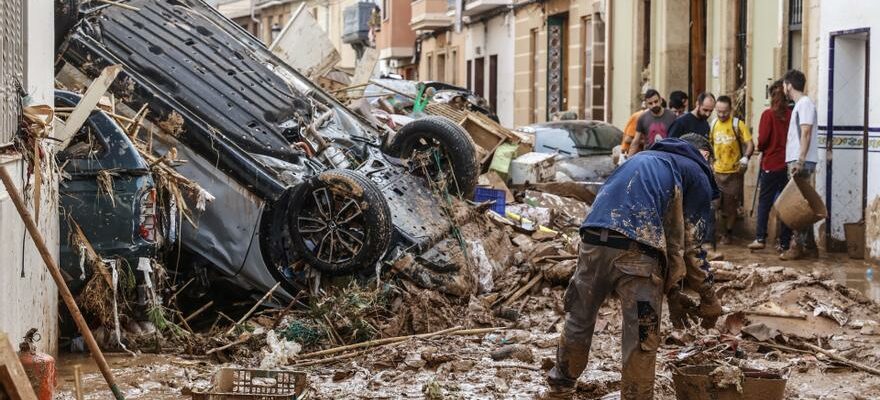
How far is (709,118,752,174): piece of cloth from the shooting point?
15125mm

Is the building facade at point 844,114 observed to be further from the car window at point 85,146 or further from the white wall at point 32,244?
the white wall at point 32,244

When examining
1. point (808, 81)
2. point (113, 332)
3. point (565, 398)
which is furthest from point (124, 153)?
point (808, 81)

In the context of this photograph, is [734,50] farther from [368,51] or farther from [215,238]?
[215,238]

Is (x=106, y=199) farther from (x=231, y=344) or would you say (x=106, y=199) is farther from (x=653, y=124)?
(x=653, y=124)

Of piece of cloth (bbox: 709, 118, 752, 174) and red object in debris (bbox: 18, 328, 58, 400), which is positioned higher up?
piece of cloth (bbox: 709, 118, 752, 174)

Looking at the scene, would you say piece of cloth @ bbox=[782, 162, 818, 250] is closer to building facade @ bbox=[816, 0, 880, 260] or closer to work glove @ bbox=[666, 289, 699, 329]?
building facade @ bbox=[816, 0, 880, 260]

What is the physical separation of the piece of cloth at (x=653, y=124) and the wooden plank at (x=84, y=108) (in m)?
8.14

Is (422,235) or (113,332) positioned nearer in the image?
(113,332)

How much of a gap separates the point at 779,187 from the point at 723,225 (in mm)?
1638

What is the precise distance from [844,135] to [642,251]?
8.83m

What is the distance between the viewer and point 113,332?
8.48m

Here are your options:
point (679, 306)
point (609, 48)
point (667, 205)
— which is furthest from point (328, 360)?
point (609, 48)

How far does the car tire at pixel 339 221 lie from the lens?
9211mm

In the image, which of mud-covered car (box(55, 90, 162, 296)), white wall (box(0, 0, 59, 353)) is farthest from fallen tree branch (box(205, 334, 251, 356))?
white wall (box(0, 0, 59, 353))
